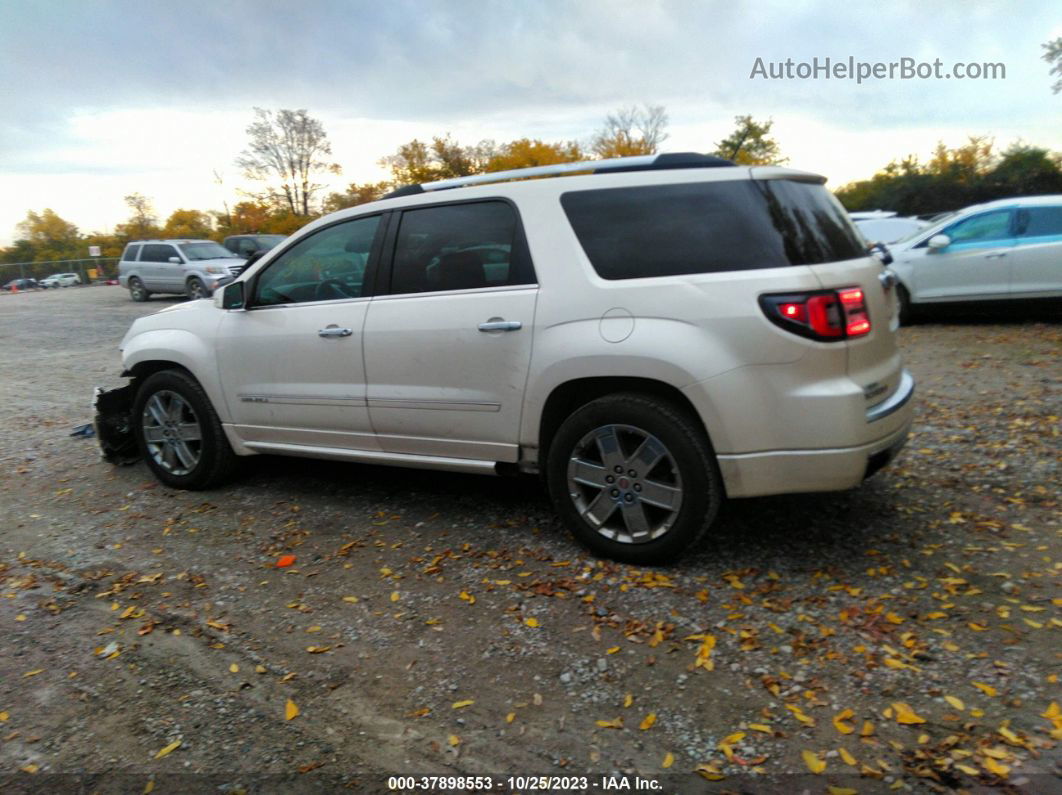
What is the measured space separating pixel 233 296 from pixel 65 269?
4651 centimetres

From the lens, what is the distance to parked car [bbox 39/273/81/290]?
43.8 m

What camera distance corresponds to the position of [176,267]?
894 inches

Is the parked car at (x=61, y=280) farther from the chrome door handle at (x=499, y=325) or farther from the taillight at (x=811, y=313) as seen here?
the taillight at (x=811, y=313)

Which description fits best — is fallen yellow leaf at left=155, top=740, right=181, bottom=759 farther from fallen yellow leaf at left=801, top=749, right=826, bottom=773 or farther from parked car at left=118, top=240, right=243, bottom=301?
parked car at left=118, top=240, right=243, bottom=301

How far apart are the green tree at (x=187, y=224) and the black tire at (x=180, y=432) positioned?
56.5 metres

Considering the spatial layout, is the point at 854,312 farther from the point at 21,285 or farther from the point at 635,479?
the point at 21,285

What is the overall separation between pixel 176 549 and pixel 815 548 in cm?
351

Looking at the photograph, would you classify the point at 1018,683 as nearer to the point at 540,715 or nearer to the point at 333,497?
the point at 540,715

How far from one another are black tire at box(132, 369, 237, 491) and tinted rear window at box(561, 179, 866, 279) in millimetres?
2889

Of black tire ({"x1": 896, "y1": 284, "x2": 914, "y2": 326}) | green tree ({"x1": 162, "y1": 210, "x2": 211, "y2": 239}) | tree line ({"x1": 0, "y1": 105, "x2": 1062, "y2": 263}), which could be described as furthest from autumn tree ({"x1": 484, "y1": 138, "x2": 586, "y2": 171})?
green tree ({"x1": 162, "y1": 210, "x2": 211, "y2": 239})

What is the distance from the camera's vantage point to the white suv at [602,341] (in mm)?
3475

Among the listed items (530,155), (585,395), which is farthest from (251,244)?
(585,395)

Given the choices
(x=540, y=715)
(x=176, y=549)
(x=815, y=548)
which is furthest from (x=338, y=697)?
(x=815, y=548)

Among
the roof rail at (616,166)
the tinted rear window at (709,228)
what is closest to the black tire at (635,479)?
the tinted rear window at (709,228)
